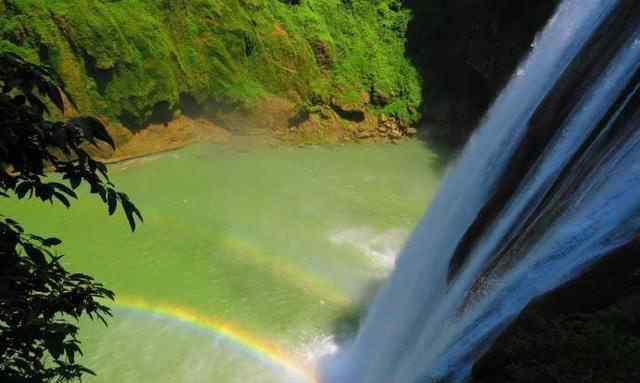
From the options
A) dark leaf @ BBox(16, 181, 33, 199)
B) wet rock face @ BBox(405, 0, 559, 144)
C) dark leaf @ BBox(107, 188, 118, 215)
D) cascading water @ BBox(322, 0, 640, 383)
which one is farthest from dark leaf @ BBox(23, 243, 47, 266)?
wet rock face @ BBox(405, 0, 559, 144)

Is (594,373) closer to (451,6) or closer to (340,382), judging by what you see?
(340,382)

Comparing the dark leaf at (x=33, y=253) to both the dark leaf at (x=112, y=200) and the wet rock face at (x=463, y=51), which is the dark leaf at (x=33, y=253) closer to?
the dark leaf at (x=112, y=200)

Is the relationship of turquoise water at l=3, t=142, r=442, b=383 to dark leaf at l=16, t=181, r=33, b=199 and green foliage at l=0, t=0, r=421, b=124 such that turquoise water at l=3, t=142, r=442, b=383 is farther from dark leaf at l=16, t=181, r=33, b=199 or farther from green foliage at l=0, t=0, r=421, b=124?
dark leaf at l=16, t=181, r=33, b=199

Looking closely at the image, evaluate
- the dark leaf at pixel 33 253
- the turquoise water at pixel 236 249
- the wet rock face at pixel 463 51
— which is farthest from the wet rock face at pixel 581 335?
the wet rock face at pixel 463 51

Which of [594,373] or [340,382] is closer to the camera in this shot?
[594,373]

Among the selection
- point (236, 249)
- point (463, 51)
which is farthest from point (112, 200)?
point (463, 51)

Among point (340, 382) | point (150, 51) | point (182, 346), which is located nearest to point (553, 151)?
point (340, 382)
